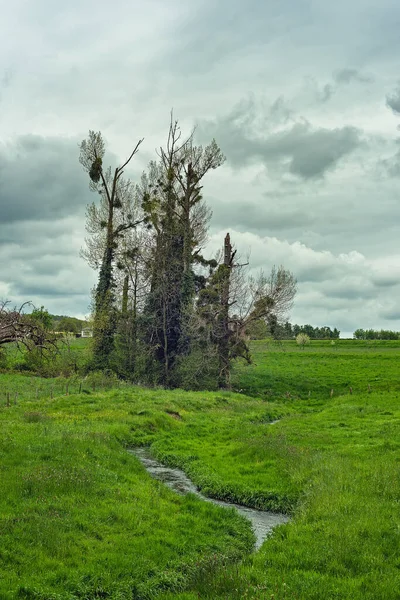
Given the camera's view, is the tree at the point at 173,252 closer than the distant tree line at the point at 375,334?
Yes

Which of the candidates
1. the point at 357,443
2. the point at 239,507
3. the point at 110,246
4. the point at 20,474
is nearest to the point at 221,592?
the point at 239,507

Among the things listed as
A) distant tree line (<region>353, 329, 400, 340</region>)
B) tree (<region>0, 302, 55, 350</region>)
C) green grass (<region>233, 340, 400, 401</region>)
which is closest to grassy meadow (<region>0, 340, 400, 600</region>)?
tree (<region>0, 302, 55, 350</region>)

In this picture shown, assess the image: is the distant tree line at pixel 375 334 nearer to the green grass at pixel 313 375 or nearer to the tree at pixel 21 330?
the green grass at pixel 313 375

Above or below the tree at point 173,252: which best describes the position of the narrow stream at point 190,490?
below

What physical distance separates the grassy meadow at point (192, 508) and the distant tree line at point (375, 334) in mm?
153953

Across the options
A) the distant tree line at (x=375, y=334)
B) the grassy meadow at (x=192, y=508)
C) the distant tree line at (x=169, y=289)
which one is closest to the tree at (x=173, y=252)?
the distant tree line at (x=169, y=289)

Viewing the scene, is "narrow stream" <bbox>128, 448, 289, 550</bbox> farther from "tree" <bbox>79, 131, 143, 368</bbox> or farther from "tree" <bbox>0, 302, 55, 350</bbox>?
"tree" <bbox>79, 131, 143, 368</bbox>

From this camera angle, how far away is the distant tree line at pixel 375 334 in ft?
577

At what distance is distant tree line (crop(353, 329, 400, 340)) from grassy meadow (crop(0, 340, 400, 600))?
15395 centimetres

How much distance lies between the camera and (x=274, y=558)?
1113cm

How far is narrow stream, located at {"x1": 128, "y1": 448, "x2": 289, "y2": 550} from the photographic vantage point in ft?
48.1

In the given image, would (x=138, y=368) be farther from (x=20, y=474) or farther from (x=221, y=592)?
(x=221, y=592)

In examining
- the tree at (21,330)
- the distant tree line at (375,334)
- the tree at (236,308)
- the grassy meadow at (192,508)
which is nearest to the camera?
the grassy meadow at (192,508)

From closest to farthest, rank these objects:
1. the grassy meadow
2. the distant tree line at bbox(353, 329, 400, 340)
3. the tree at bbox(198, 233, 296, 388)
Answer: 1. the grassy meadow
2. the tree at bbox(198, 233, 296, 388)
3. the distant tree line at bbox(353, 329, 400, 340)
